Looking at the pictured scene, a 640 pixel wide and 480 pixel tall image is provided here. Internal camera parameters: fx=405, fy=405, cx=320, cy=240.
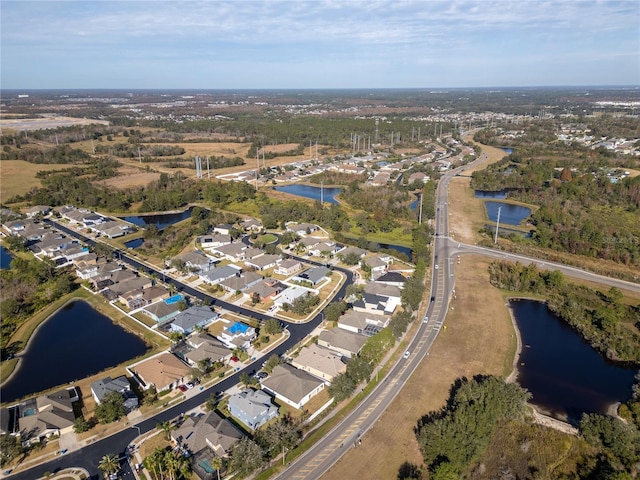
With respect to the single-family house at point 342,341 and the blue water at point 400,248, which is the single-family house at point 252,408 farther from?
the blue water at point 400,248

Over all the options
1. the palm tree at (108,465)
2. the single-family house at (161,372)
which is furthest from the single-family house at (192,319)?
the palm tree at (108,465)

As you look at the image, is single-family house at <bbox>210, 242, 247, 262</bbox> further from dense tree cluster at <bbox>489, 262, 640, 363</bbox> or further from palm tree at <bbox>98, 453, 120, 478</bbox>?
dense tree cluster at <bbox>489, 262, 640, 363</bbox>

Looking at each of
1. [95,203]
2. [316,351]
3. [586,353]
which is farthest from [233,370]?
[95,203]

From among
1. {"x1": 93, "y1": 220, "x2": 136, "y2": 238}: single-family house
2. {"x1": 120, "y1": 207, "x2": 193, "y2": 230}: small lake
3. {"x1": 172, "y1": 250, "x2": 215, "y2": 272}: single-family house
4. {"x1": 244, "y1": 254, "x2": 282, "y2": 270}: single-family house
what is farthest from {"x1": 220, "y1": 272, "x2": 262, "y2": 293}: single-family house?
{"x1": 120, "y1": 207, "x2": 193, "y2": 230}: small lake

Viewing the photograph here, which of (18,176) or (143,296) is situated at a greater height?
(18,176)

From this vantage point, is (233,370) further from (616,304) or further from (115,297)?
(616,304)

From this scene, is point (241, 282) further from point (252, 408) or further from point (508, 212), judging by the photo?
point (508, 212)

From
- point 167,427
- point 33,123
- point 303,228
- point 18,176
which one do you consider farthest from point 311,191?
point 33,123
